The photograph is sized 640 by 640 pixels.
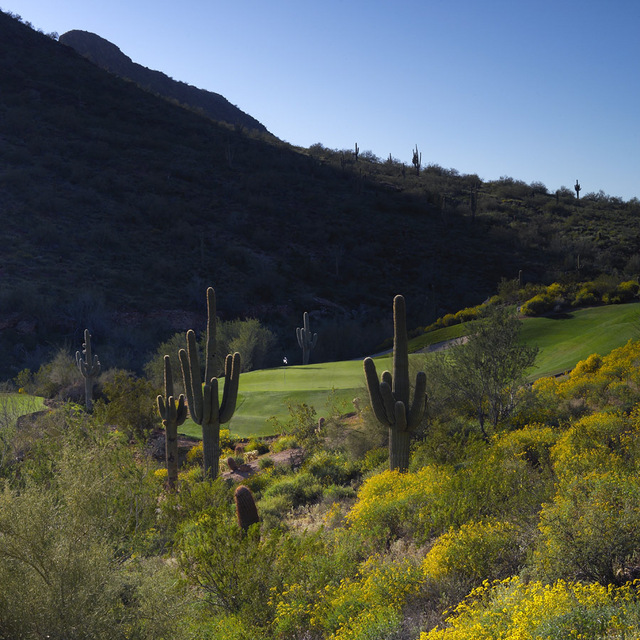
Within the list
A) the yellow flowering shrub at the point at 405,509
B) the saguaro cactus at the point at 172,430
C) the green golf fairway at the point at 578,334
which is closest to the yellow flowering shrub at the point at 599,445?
the yellow flowering shrub at the point at 405,509

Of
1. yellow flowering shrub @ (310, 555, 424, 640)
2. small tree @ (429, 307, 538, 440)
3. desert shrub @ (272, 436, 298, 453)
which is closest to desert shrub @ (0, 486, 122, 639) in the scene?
yellow flowering shrub @ (310, 555, 424, 640)

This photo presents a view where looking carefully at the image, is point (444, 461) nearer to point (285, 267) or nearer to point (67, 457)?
point (67, 457)

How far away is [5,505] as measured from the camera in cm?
571

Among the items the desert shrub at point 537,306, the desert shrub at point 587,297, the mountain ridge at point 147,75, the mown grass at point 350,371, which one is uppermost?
the mountain ridge at point 147,75

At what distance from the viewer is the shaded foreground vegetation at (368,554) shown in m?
5.30

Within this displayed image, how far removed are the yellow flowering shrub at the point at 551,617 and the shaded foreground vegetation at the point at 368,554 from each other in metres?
0.02

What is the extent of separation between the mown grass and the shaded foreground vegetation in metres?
7.58

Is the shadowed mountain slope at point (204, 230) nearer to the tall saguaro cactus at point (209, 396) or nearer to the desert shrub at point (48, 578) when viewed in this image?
the tall saguaro cactus at point (209, 396)

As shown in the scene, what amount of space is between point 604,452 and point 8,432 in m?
13.7

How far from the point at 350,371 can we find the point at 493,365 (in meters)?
11.7

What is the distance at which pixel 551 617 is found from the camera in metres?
4.59

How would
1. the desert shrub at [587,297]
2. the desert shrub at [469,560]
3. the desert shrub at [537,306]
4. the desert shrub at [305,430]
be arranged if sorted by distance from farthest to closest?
the desert shrub at [587,297] → the desert shrub at [537,306] → the desert shrub at [305,430] → the desert shrub at [469,560]

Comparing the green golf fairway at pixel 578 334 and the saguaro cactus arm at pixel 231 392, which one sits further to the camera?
the green golf fairway at pixel 578 334

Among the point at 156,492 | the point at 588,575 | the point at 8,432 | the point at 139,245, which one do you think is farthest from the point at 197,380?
the point at 139,245
